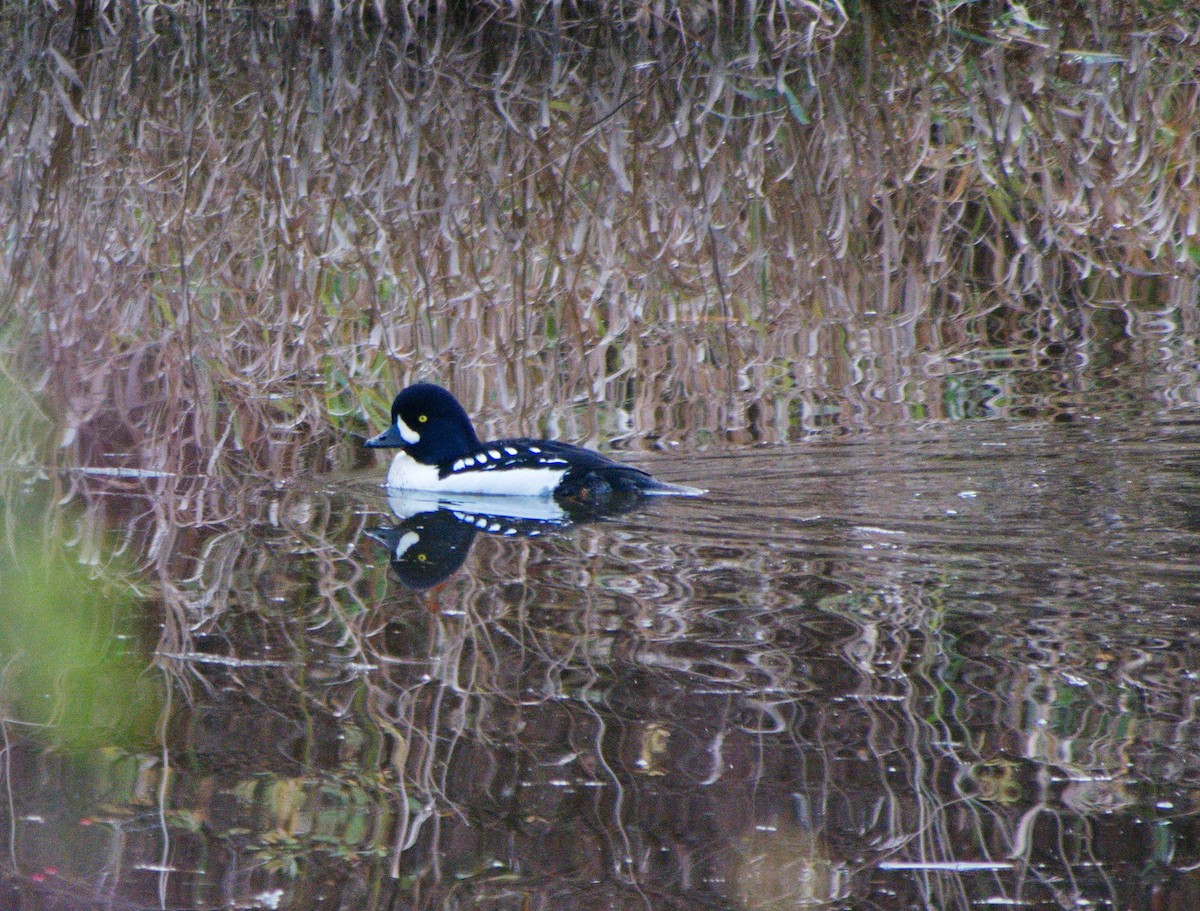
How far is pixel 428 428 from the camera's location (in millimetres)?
6340

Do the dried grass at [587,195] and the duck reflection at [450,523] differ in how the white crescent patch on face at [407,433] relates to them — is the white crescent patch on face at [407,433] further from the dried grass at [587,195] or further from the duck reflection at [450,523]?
the dried grass at [587,195]

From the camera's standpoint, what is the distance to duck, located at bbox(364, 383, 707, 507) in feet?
19.3

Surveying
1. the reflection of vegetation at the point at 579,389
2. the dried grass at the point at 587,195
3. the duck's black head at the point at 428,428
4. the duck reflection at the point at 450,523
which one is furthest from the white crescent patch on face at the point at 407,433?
the dried grass at the point at 587,195

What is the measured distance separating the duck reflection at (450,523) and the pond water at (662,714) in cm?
3

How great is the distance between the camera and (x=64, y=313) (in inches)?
289

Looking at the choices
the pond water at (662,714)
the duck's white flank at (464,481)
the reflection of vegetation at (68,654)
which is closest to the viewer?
the pond water at (662,714)

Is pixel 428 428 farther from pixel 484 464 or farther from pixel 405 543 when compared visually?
pixel 405 543

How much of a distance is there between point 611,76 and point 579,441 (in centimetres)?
276

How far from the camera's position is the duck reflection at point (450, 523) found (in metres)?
5.08

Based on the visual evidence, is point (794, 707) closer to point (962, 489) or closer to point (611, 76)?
point (962, 489)

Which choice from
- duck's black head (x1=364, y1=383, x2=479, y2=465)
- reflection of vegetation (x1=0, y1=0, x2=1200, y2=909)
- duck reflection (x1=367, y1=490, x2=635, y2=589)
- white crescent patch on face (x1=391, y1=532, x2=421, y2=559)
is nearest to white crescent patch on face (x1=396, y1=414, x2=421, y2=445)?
duck's black head (x1=364, y1=383, x2=479, y2=465)

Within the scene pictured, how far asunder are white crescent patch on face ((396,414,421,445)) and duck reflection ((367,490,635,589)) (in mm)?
219

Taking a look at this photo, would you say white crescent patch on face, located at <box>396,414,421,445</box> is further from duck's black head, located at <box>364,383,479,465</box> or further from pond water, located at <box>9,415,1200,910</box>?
pond water, located at <box>9,415,1200,910</box>

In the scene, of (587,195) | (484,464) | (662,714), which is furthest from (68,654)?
(587,195)
